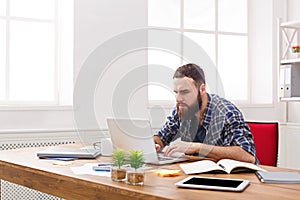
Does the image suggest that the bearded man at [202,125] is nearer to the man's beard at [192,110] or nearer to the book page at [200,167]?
the man's beard at [192,110]

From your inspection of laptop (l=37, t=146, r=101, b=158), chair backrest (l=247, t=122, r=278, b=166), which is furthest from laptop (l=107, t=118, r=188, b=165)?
chair backrest (l=247, t=122, r=278, b=166)

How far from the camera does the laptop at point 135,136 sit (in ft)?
7.09

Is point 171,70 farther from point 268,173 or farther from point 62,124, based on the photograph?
point 268,173

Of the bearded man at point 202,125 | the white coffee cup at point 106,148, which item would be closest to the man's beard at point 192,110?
the bearded man at point 202,125

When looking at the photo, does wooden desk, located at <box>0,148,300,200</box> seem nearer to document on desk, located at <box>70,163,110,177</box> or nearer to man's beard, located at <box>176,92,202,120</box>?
document on desk, located at <box>70,163,110,177</box>

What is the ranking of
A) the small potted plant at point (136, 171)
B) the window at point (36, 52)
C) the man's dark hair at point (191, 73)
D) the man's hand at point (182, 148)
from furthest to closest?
the window at point (36, 52), the man's dark hair at point (191, 73), the man's hand at point (182, 148), the small potted plant at point (136, 171)

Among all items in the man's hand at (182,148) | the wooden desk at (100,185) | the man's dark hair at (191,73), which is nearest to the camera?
the wooden desk at (100,185)

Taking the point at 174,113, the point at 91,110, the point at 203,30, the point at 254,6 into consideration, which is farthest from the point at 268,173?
the point at 254,6

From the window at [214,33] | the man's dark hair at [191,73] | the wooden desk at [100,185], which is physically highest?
the window at [214,33]

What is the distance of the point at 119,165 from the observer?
1.80 metres

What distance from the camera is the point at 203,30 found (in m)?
4.39

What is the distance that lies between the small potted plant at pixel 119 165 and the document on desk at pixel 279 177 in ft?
1.63

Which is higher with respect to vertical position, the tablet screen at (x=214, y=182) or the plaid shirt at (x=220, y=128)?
the plaid shirt at (x=220, y=128)

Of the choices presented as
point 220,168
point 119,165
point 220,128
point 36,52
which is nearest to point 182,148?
point 220,128
